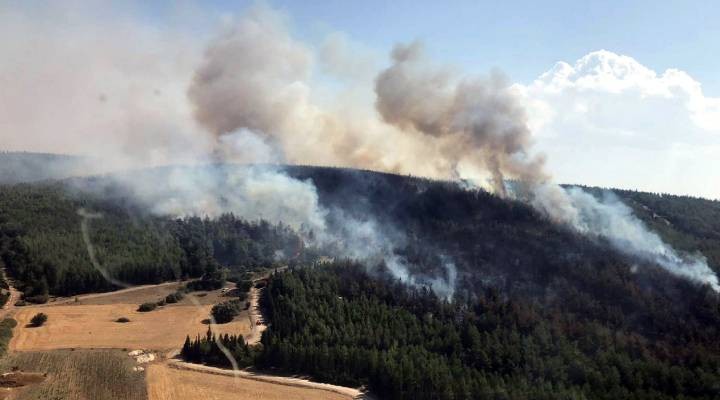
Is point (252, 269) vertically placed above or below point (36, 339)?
above

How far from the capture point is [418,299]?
109m

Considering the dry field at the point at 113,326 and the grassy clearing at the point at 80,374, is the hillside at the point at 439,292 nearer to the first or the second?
the dry field at the point at 113,326

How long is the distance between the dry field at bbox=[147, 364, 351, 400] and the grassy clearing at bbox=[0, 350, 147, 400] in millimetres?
2342

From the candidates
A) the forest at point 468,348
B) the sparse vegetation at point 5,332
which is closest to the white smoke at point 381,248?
the forest at point 468,348

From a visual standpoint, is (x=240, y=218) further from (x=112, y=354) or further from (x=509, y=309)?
(x=509, y=309)

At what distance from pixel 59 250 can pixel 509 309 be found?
365 ft

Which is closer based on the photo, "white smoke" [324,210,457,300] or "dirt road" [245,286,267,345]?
"dirt road" [245,286,267,345]

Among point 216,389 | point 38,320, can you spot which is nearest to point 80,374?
point 216,389

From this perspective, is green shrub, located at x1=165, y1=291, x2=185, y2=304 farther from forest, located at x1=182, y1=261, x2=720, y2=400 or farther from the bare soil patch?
forest, located at x1=182, y1=261, x2=720, y2=400

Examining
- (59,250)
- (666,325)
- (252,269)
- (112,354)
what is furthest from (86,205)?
(666,325)

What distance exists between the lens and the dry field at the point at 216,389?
75688 mm

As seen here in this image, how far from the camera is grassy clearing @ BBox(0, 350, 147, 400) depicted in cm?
7425

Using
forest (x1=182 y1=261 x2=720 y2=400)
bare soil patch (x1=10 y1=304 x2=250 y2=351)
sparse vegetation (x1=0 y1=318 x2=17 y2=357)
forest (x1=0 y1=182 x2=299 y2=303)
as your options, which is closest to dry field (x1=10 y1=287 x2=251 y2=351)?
bare soil patch (x1=10 y1=304 x2=250 y2=351)

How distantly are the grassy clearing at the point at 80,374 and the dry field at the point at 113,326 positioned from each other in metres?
5.87
